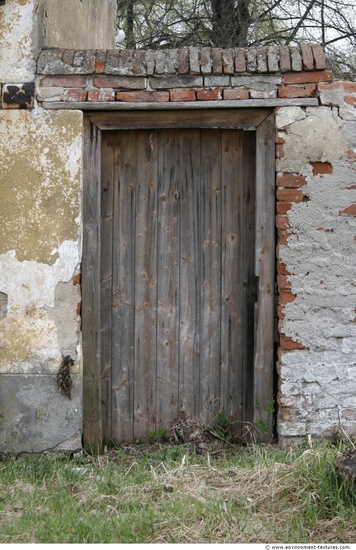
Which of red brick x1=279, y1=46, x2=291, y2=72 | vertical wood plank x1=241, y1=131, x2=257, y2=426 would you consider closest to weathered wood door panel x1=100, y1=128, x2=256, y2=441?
vertical wood plank x1=241, y1=131, x2=257, y2=426

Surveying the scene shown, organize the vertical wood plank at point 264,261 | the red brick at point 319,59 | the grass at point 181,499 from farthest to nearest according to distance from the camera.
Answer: the vertical wood plank at point 264,261
the red brick at point 319,59
the grass at point 181,499

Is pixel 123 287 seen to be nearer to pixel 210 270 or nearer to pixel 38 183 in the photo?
pixel 210 270

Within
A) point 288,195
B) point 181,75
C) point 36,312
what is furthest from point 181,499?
point 181,75

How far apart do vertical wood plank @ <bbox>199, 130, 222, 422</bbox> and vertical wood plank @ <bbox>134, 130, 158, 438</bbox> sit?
1.05 ft

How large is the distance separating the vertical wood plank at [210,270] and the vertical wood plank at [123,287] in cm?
47

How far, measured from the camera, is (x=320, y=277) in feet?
14.1

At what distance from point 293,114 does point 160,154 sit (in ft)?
2.97

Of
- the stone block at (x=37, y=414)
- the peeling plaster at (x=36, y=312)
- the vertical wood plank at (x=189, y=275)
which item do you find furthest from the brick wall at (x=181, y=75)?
the stone block at (x=37, y=414)

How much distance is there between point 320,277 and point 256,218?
55 centimetres

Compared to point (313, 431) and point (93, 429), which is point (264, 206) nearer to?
point (313, 431)

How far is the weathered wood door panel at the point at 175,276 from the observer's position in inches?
179

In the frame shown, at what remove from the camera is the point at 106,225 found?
4562mm

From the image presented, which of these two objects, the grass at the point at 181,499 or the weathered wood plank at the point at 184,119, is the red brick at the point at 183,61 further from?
the grass at the point at 181,499

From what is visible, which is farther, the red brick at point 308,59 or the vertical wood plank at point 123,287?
the vertical wood plank at point 123,287
